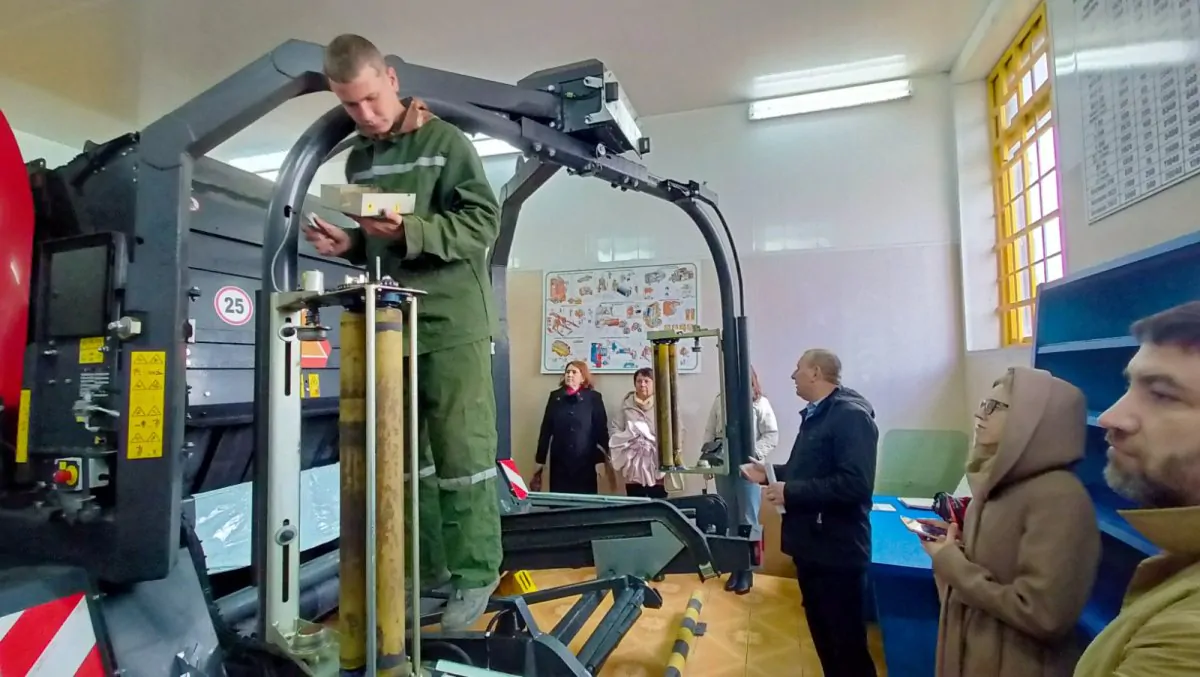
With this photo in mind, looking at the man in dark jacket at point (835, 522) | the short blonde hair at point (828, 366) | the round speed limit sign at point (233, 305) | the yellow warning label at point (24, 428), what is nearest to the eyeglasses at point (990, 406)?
the man in dark jacket at point (835, 522)

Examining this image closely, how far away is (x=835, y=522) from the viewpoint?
223 cm

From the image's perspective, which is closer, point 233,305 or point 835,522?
point 233,305

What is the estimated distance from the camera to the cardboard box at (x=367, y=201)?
3.66 feet

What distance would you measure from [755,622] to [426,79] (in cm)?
294

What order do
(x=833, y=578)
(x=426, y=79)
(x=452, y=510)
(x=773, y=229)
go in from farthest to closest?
(x=773, y=229) < (x=833, y=578) < (x=426, y=79) < (x=452, y=510)

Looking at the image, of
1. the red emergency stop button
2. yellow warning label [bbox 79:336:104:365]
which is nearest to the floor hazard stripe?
the red emergency stop button

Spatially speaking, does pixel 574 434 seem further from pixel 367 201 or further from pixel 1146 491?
pixel 1146 491

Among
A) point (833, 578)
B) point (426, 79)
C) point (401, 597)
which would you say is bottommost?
point (833, 578)

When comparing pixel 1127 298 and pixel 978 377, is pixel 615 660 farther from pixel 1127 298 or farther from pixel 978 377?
pixel 978 377

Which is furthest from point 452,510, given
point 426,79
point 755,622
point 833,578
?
point 755,622

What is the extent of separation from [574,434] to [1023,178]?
3.54 metres

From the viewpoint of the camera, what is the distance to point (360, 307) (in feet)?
3.26

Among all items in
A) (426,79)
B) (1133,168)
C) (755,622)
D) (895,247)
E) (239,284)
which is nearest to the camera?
(426,79)

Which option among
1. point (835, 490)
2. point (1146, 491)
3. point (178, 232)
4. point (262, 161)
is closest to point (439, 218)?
point (178, 232)
